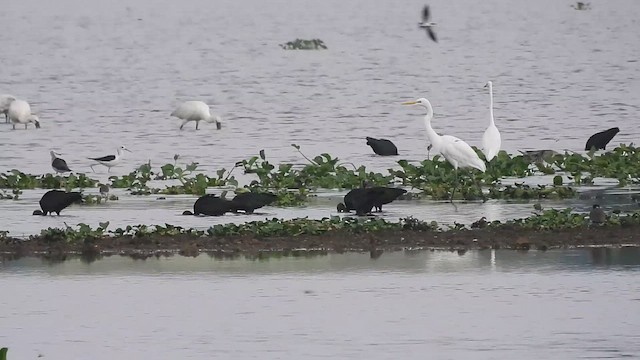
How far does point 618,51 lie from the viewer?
2539 inches

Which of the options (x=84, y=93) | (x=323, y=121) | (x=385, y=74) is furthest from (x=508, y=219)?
(x=385, y=74)

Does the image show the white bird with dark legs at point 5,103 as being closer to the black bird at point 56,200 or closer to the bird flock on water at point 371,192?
the bird flock on water at point 371,192

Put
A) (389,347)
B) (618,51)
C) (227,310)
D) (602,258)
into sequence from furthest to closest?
(618,51), (602,258), (227,310), (389,347)

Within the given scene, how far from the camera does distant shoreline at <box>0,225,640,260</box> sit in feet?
52.8

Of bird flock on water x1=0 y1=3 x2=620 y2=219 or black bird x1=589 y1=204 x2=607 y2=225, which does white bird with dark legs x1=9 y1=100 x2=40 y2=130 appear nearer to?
bird flock on water x1=0 y1=3 x2=620 y2=219

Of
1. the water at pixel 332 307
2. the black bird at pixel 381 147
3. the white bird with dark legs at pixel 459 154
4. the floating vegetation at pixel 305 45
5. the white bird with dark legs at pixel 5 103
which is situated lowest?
the water at pixel 332 307

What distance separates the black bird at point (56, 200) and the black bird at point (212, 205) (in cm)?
132

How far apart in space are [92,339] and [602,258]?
5.21m

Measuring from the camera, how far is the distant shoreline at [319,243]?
1609 cm

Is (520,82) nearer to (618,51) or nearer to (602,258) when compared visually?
(618,51)

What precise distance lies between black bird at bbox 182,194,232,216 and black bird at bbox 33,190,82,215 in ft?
4.33

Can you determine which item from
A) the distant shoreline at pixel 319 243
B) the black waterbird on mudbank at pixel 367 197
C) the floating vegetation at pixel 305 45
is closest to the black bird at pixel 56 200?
the distant shoreline at pixel 319 243

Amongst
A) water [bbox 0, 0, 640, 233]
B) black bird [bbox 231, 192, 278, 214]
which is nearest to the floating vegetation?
water [bbox 0, 0, 640, 233]

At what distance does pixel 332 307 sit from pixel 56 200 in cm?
561
